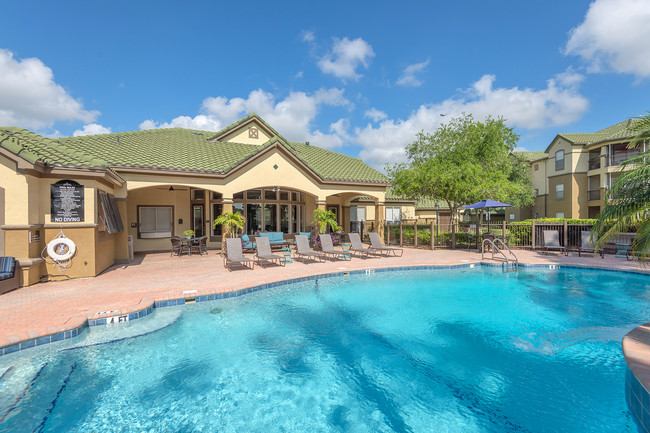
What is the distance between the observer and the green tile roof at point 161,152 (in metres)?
9.99

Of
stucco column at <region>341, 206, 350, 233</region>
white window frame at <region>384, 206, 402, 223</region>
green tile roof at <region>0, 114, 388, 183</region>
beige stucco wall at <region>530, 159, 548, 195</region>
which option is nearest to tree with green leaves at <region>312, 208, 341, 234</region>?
green tile roof at <region>0, 114, 388, 183</region>

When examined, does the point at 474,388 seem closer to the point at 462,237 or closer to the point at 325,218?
the point at 325,218

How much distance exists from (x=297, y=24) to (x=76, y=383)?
18952 mm

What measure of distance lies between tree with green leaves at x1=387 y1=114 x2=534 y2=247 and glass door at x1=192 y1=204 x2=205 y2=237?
41.3ft

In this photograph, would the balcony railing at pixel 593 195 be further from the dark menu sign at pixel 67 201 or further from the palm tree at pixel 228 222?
the dark menu sign at pixel 67 201

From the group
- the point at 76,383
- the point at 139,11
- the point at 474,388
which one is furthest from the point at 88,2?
the point at 474,388

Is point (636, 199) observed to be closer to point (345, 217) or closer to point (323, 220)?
point (323, 220)

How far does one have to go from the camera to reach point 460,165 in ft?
65.0

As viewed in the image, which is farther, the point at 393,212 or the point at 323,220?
the point at 393,212

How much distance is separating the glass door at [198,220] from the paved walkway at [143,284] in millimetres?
3810

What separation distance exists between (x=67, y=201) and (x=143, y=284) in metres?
3.85

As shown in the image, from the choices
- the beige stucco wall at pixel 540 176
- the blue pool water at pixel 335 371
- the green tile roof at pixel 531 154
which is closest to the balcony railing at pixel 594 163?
the beige stucco wall at pixel 540 176

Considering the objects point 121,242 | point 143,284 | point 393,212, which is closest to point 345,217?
point 393,212

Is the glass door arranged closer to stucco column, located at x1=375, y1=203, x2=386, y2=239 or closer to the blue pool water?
stucco column, located at x1=375, y1=203, x2=386, y2=239
